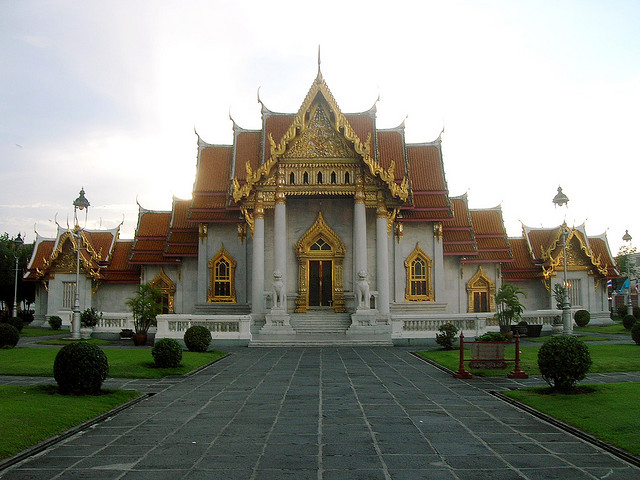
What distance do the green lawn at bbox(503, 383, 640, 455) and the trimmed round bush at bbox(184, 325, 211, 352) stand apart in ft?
40.1

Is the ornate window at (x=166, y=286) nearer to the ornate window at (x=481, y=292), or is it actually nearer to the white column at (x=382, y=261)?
the white column at (x=382, y=261)

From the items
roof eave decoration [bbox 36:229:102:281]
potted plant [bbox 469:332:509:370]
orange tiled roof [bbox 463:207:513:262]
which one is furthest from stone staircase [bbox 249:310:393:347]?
roof eave decoration [bbox 36:229:102:281]

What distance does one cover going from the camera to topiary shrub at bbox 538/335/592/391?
12.7 m

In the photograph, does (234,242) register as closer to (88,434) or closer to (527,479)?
(88,434)

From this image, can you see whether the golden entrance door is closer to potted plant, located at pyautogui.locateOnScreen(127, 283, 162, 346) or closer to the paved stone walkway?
potted plant, located at pyautogui.locateOnScreen(127, 283, 162, 346)

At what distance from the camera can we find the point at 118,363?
59.7ft

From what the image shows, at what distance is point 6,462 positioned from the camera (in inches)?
311

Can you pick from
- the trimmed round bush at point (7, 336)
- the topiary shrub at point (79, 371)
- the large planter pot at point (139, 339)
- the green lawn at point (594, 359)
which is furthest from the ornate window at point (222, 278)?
the topiary shrub at point (79, 371)

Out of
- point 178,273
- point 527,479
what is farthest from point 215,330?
point 527,479

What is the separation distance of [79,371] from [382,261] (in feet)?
64.1

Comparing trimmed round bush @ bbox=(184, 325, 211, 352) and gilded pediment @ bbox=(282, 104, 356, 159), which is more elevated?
gilded pediment @ bbox=(282, 104, 356, 159)

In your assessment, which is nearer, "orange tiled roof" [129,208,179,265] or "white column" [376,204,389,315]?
"white column" [376,204,389,315]

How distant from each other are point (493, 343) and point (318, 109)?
17930 millimetres

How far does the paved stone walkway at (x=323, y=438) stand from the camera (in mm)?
7633
